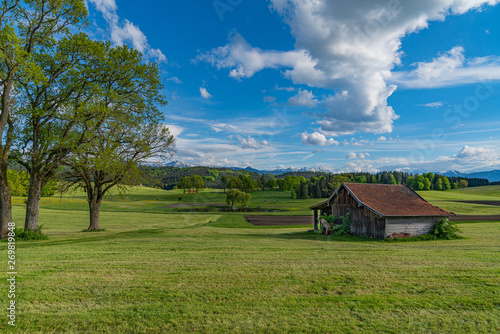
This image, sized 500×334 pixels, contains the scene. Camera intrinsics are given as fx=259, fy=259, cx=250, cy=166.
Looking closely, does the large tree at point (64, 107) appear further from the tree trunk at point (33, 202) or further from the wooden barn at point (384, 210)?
the wooden barn at point (384, 210)

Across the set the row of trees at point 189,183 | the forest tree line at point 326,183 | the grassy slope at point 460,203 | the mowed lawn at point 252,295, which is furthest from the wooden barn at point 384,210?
the row of trees at point 189,183

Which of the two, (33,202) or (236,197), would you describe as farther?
(236,197)

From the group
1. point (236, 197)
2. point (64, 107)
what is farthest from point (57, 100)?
point (236, 197)

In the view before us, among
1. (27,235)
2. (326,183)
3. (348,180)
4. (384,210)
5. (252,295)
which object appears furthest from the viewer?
(326,183)

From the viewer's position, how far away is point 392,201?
24.3 metres

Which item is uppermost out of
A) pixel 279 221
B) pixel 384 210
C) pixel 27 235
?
pixel 384 210

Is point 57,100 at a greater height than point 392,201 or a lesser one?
greater

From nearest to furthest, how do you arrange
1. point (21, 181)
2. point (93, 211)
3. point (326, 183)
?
1. point (21, 181)
2. point (93, 211)
3. point (326, 183)

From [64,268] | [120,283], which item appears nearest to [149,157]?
[64,268]

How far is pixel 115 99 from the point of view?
1939 cm

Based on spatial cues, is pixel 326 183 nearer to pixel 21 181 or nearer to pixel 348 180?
pixel 348 180

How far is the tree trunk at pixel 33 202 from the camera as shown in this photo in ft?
57.7

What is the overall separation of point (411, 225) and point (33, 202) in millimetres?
29328

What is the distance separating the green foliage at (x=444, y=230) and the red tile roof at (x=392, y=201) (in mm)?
861
